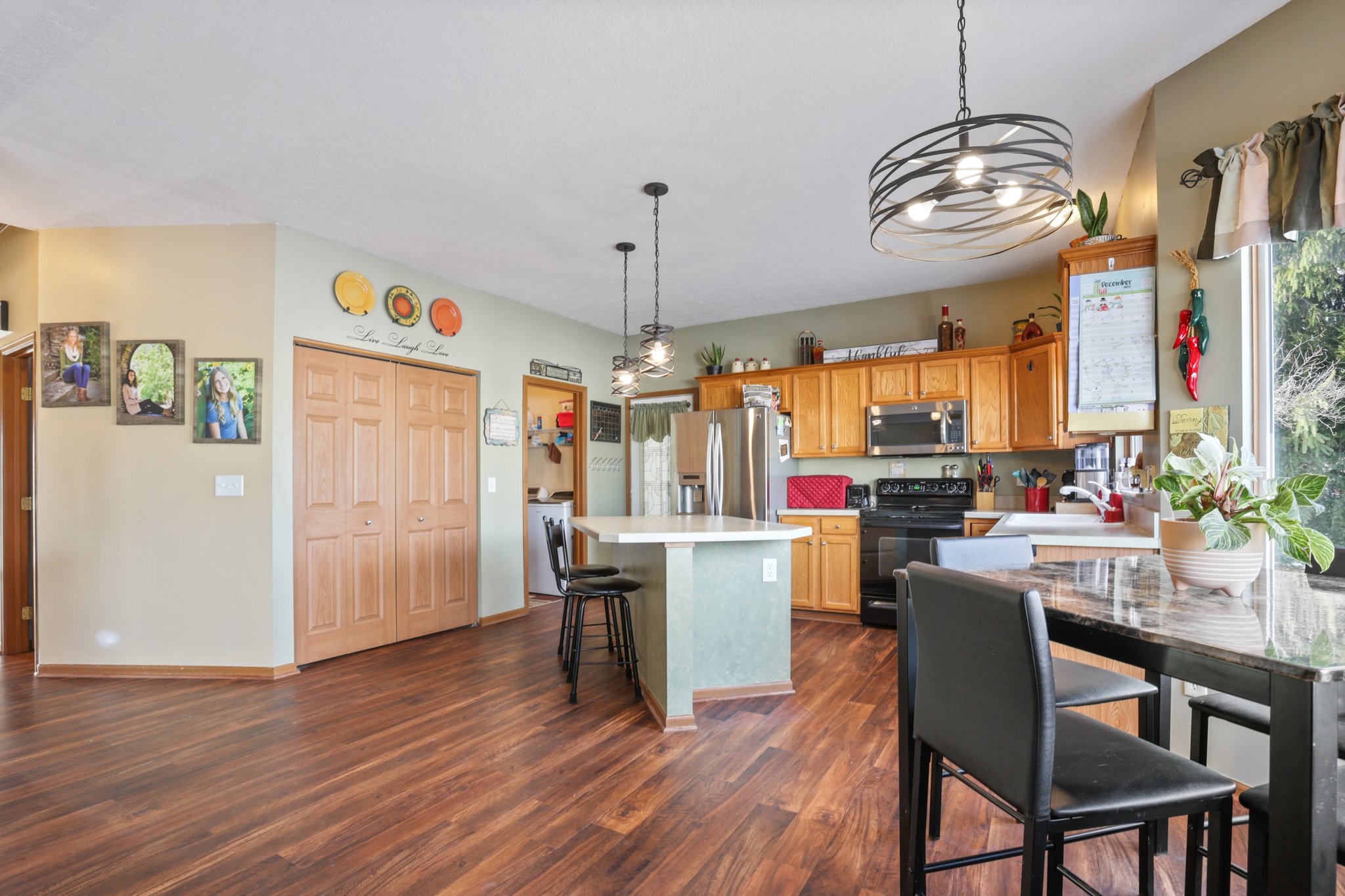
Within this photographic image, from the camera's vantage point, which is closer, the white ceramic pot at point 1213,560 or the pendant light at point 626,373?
the white ceramic pot at point 1213,560

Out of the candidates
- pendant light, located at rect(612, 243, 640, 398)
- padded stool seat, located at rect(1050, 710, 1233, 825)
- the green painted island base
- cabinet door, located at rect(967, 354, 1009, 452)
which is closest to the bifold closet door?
pendant light, located at rect(612, 243, 640, 398)

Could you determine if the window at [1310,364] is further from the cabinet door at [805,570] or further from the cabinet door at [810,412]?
the cabinet door at [810,412]

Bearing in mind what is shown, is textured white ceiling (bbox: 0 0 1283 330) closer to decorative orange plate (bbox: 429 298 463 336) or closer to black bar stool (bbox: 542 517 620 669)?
decorative orange plate (bbox: 429 298 463 336)

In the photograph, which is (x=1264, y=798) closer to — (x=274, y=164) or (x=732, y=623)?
(x=732, y=623)

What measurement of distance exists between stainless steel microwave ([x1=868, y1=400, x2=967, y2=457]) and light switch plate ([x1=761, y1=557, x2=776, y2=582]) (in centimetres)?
224

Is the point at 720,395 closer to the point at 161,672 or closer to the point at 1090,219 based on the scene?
the point at 1090,219

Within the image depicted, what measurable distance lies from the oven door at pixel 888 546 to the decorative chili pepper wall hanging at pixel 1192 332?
2331mm

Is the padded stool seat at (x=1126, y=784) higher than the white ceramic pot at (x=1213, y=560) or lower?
lower

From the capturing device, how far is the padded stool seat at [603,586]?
3.37m

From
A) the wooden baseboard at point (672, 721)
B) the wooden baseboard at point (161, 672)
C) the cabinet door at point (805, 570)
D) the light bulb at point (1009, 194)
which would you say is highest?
the light bulb at point (1009, 194)

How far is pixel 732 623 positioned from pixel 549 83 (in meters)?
2.54

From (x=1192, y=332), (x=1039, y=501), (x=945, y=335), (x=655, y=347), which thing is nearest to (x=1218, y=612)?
(x=1192, y=332)

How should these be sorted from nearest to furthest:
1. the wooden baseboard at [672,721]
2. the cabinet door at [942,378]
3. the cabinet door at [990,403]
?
1. the wooden baseboard at [672,721]
2. the cabinet door at [990,403]
3. the cabinet door at [942,378]

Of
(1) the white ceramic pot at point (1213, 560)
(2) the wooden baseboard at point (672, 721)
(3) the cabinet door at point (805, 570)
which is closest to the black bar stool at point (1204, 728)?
(1) the white ceramic pot at point (1213, 560)
